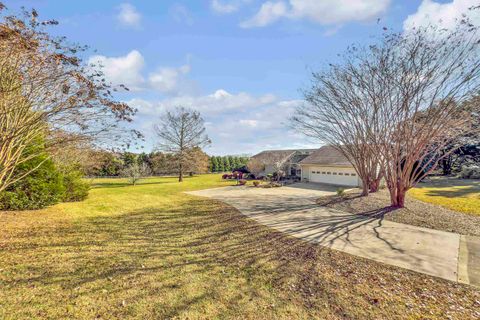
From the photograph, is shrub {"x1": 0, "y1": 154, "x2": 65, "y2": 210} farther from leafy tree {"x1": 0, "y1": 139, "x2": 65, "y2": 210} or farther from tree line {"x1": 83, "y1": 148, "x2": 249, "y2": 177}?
tree line {"x1": 83, "y1": 148, "x2": 249, "y2": 177}

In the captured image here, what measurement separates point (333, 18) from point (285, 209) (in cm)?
893

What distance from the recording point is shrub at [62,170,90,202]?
12281 millimetres

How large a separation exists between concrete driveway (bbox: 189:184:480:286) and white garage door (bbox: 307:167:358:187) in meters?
12.5

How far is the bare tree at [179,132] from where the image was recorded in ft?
100

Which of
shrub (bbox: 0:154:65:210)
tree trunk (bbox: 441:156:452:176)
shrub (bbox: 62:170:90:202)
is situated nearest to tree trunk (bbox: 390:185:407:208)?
shrub (bbox: 0:154:65:210)

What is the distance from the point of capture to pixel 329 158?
83.5ft

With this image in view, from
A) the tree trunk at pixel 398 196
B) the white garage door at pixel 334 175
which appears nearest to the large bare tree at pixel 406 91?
the tree trunk at pixel 398 196

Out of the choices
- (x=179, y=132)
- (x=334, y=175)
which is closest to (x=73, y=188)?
(x=179, y=132)

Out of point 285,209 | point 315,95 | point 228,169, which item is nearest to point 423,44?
point 315,95

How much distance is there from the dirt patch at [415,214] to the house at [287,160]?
16.5 m

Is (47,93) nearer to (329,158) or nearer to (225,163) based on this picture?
(329,158)

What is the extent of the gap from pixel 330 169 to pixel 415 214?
14236 mm

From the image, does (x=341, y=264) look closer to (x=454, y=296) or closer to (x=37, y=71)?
(x=454, y=296)

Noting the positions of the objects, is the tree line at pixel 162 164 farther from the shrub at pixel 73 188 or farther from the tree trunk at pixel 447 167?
the tree trunk at pixel 447 167
